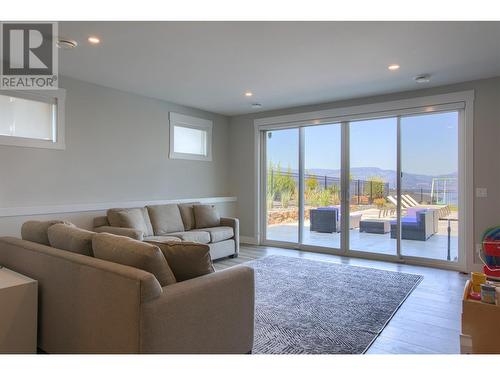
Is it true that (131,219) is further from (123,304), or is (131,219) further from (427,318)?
(427,318)

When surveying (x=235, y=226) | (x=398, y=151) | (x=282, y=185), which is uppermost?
(x=398, y=151)

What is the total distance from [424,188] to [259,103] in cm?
297

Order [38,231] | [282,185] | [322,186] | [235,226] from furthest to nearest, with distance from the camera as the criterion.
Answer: [282,185]
[322,186]
[235,226]
[38,231]

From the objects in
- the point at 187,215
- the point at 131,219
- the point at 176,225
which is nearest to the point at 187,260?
the point at 131,219

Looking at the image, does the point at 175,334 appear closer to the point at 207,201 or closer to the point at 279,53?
the point at 279,53

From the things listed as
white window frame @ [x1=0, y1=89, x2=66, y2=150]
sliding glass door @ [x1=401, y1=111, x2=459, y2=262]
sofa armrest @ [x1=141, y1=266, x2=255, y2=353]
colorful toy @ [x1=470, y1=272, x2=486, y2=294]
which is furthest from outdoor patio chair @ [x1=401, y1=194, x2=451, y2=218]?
white window frame @ [x1=0, y1=89, x2=66, y2=150]

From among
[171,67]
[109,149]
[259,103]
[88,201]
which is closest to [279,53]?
[171,67]

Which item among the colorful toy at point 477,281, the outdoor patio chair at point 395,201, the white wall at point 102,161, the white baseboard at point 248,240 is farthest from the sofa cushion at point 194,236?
the colorful toy at point 477,281

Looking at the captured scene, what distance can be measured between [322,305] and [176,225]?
2622 mm

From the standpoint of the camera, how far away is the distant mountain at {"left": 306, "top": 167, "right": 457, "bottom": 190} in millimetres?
4762

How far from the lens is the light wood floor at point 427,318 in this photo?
2367 millimetres

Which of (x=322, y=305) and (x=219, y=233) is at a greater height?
(x=219, y=233)

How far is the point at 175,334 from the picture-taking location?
1.66 metres

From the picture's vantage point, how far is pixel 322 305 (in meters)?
3.16
